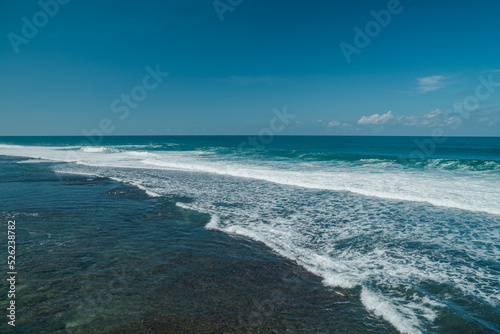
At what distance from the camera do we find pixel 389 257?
6.71 meters

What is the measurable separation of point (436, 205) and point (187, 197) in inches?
438

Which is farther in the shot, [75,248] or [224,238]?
[224,238]

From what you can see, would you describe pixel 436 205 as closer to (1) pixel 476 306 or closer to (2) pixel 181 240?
(1) pixel 476 306

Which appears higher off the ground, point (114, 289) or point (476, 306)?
point (114, 289)

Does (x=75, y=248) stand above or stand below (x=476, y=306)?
above

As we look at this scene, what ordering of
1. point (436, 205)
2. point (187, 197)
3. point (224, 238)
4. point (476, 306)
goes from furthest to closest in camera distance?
point (187, 197)
point (436, 205)
point (224, 238)
point (476, 306)

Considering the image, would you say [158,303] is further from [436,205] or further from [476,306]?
[436,205]

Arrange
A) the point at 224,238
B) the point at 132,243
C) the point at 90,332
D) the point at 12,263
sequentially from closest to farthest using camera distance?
1. the point at 90,332
2. the point at 12,263
3. the point at 132,243
4. the point at 224,238

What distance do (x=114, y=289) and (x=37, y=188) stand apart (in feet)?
41.3

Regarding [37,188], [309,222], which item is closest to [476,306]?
[309,222]

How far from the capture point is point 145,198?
40.4ft

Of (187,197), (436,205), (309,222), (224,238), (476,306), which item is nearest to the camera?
(476,306)

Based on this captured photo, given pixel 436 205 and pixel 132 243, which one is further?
pixel 436 205

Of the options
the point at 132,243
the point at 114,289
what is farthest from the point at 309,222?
the point at 114,289
